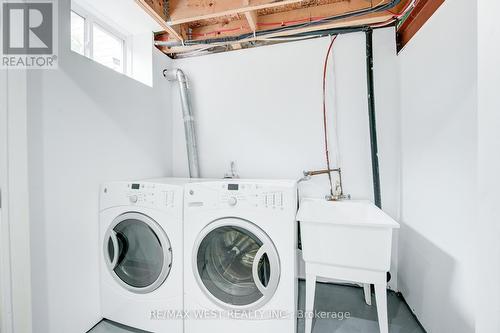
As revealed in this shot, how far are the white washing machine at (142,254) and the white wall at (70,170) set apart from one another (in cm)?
9

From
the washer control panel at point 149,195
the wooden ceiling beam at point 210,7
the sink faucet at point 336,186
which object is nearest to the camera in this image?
the washer control panel at point 149,195

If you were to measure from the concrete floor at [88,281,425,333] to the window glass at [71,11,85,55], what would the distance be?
2.04 metres

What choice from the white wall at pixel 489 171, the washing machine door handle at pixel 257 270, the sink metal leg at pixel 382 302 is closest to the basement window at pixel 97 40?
the washing machine door handle at pixel 257 270

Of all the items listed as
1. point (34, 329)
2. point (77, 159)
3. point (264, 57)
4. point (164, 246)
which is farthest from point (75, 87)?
point (264, 57)

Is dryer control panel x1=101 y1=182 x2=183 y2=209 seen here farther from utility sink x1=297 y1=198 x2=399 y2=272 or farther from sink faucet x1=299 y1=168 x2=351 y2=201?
sink faucet x1=299 y1=168 x2=351 y2=201

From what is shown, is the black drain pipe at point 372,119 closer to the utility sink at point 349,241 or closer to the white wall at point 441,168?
the white wall at point 441,168

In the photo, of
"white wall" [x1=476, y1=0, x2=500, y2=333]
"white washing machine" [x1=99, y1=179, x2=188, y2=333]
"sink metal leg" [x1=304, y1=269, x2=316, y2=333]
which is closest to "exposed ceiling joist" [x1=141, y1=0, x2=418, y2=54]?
"white wall" [x1=476, y1=0, x2=500, y2=333]

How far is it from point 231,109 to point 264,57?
562 millimetres

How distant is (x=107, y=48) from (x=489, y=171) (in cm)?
257

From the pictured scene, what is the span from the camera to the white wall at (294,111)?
5.52ft

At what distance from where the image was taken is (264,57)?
75.5 inches

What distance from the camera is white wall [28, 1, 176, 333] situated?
1078 millimetres

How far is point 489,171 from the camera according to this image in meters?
0.52

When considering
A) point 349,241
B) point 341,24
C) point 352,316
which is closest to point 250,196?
point 349,241
